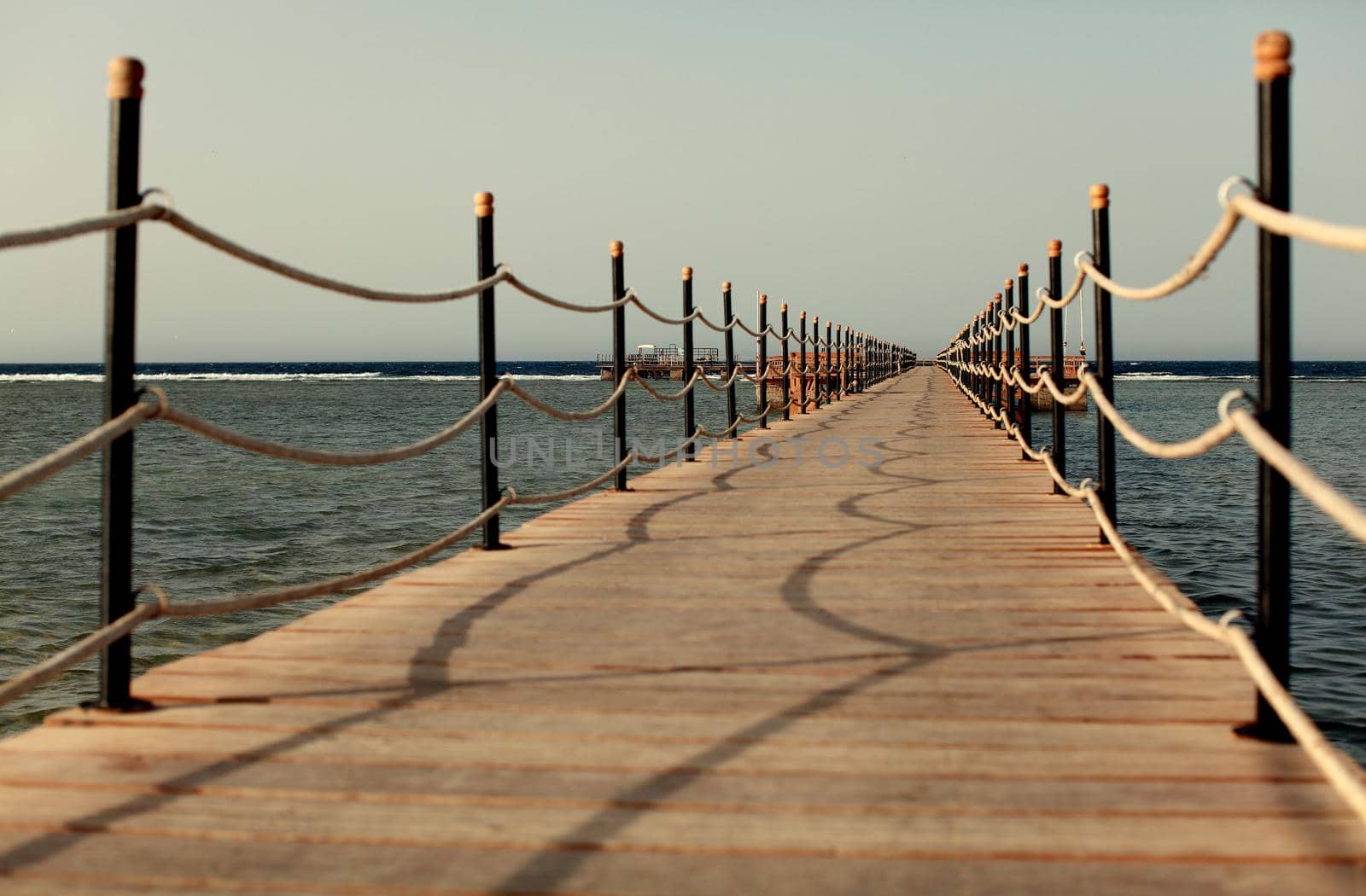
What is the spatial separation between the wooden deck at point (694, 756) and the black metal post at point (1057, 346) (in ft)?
6.44

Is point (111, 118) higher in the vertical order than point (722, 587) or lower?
higher

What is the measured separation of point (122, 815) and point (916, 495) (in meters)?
4.40

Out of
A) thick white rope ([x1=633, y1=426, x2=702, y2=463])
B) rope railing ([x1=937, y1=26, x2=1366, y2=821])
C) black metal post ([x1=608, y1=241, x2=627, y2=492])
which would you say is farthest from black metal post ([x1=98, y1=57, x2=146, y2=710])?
thick white rope ([x1=633, y1=426, x2=702, y2=463])

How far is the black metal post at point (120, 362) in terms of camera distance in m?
2.20

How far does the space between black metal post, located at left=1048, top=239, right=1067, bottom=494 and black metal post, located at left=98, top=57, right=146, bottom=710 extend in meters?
3.95

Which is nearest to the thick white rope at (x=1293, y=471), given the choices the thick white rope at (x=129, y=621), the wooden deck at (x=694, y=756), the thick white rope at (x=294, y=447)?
the wooden deck at (x=694, y=756)

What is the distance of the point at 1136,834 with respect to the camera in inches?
62.9

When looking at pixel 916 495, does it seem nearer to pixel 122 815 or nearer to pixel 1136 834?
pixel 1136 834

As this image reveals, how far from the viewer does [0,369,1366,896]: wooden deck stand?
1517mm

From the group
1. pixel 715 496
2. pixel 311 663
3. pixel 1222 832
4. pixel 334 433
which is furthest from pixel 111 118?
pixel 334 433

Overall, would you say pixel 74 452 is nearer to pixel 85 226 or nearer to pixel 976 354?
pixel 85 226

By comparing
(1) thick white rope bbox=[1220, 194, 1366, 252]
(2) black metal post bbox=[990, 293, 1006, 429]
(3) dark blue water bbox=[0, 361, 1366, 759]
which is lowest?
(3) dark blue water bbox=[0, 361, 1366, 759]

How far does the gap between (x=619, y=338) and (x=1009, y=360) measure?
13.4ft

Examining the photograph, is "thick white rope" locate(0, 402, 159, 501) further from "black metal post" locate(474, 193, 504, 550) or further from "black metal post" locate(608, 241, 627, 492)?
"black metal post" locate(608, 241, 627, 492)
